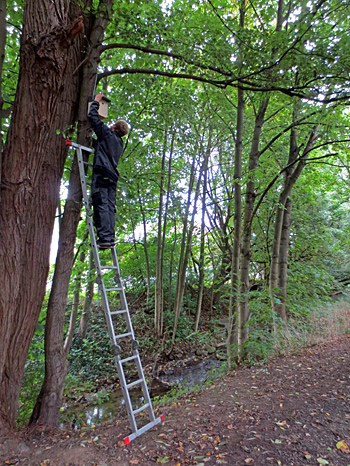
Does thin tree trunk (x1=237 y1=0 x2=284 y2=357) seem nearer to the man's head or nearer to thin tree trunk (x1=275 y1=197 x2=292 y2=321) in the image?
thin tree trunk (x1=275 y1=197 x2=292 y2=321)

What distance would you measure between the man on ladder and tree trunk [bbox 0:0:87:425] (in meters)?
0.44

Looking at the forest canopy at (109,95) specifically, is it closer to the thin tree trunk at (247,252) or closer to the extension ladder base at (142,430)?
the thin tree trunk at (247,252)

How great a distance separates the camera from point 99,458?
225 cm

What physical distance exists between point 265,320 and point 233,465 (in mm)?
3358

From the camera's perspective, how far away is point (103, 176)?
3145mm

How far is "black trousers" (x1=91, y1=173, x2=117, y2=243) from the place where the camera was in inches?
121

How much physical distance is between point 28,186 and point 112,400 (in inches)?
198

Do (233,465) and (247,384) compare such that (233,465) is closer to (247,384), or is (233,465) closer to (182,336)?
(247,384)

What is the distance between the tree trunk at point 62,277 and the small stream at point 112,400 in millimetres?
1120

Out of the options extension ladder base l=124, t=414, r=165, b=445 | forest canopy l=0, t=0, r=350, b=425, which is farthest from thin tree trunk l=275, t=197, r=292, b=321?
extension ladder base l=124, t=414, r=165, b=445

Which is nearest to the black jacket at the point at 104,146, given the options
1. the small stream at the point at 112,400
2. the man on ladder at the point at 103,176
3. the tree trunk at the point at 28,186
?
the man on ladder at the point at 103,176

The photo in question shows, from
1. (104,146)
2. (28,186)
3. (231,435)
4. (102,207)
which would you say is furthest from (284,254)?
(28,186)

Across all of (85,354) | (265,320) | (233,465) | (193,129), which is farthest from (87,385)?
(193,129)

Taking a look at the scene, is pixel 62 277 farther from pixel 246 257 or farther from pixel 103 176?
pixel 246 257
